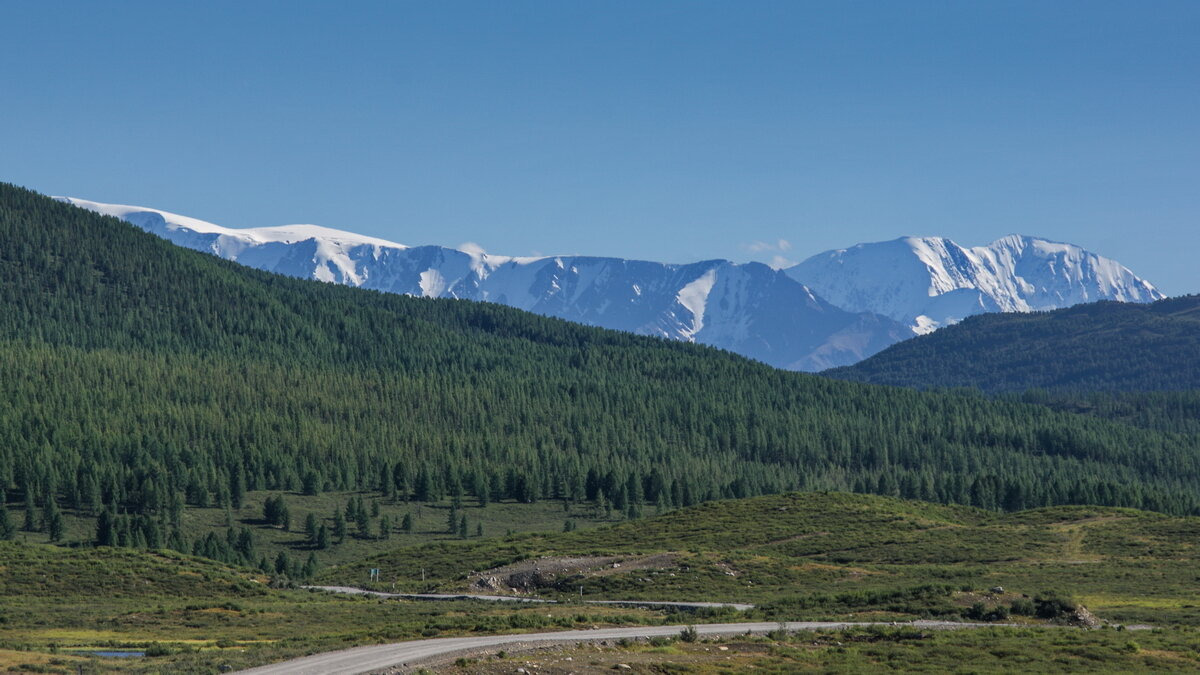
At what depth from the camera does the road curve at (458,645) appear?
188 feet

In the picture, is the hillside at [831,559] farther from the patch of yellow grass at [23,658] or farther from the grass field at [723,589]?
the patch of yellow grass at [23,658]

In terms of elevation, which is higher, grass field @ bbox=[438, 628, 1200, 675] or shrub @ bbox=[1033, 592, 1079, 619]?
shrub @ bbox=[1033, 592, 1079, 619]

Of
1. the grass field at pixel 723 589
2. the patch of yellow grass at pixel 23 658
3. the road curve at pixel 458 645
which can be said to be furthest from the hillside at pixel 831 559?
the patch of yellow grass at pixel 23 658

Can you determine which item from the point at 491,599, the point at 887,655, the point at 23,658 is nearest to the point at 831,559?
the point at 491,599

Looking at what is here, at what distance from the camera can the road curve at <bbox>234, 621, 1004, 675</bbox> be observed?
57.4m

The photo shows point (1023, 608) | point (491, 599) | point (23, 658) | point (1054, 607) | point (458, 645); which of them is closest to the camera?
point (458, 645)

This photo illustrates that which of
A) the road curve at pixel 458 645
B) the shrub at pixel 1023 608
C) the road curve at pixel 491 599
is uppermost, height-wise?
the shrub at pixel 1023 608

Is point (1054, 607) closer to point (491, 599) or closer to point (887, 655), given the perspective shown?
point (887, 655)

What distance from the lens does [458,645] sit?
64812 millimetres

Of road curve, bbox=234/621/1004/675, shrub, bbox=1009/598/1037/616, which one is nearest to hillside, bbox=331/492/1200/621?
shrub, bbox=1009/598/1037/616

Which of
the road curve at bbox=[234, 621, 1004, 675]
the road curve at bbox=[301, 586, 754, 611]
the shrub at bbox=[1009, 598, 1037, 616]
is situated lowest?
the road curve at bbox=[301, 586, 754, 611]

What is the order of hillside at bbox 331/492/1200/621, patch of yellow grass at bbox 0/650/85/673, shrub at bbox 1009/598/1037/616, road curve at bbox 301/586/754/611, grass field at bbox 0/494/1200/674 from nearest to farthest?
patch of yellow grass at bbox 0/650/85/673, grass field at bbox 0/494/1200/674, shrub at bbox 1009/598/1037/616, road curve at bbox 301/586/754/611, hillside at bbox 331/492/1200/621

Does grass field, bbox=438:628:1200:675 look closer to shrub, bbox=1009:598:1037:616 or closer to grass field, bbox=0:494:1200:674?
grass field, bbox=0:494:1200:674

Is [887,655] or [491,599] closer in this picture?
[887,655]
